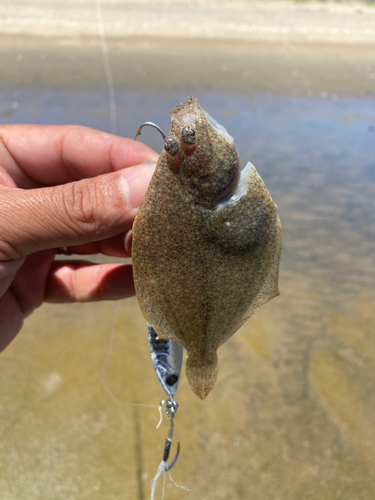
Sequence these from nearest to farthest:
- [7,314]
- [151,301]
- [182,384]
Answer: [151,301], [7,314], [182,384]

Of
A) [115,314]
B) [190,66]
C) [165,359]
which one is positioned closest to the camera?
[165,359]

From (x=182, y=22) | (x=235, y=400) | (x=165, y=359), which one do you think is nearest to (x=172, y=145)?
(x=165, y=359)

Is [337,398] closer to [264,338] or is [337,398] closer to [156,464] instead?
[264,338]

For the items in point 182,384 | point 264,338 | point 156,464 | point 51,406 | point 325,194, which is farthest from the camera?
point 325,194

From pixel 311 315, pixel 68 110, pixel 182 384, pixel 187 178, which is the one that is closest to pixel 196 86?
pixel 68 110

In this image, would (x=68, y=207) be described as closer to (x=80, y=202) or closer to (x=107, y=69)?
(x=80, y=202)

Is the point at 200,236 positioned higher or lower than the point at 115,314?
higher

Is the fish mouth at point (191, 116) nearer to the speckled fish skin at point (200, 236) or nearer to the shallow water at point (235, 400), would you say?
the speckled fish skin at point (200, 236)
